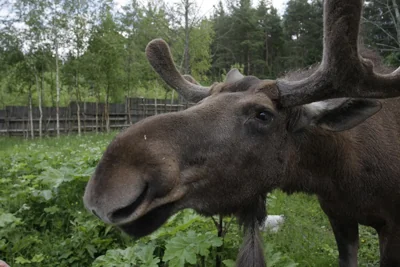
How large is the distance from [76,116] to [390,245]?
23.8 metres

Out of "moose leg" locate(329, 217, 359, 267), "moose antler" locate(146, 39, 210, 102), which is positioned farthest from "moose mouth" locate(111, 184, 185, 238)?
"moose leg" locate(329, 217, 359, 267)

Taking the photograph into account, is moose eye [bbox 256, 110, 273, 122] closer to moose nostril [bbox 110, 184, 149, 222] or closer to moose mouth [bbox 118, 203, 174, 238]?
moose mouth [bbox 118, 203, 174, 238]

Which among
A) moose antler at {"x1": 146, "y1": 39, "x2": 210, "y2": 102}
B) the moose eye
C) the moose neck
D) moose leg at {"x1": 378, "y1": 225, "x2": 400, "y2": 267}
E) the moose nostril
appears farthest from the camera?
moose antler at {"x1": 146, "y1": 39, "x2": 210, "y2": 102}

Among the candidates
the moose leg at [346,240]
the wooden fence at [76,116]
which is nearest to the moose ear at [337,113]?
the moose leg at [346,240]

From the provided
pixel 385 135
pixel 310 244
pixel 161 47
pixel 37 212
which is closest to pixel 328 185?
pixel 385 135

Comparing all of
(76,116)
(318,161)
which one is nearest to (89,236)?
(318,161)

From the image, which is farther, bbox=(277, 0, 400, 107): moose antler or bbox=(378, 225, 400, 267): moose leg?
bbox=(378, 225, 400, 267): moose leg

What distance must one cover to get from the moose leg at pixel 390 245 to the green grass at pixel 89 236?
69cm

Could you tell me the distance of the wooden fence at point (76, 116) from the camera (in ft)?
72.8

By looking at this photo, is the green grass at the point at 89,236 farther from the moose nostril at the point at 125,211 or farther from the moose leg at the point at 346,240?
the moose nostril at the point at 125,211

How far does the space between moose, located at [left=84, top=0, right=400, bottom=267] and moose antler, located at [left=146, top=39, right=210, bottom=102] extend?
16 mm

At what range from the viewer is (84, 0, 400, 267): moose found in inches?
75.2

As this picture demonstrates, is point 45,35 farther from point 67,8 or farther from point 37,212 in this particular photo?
point 37,212

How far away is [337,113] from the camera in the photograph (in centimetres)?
259
